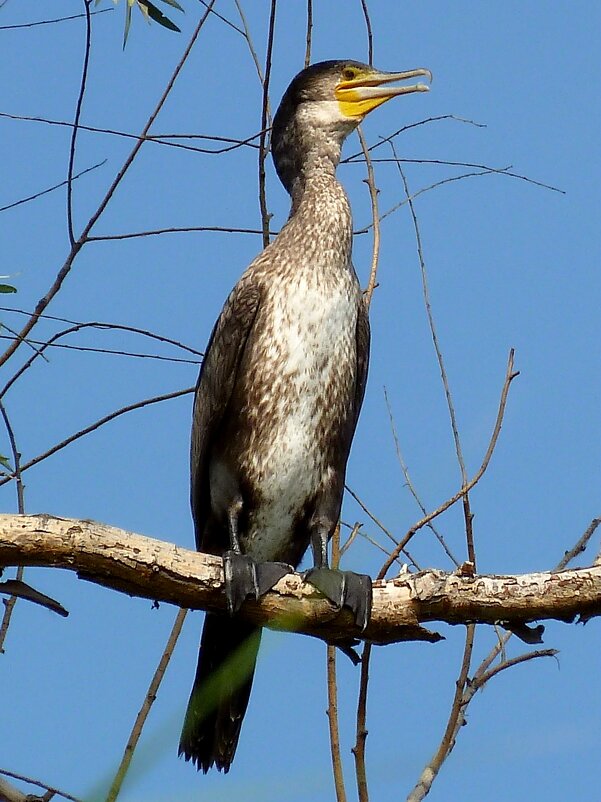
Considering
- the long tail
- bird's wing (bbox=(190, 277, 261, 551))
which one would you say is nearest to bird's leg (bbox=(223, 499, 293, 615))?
the long tail

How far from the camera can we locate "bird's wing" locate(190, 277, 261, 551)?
3.94 meters

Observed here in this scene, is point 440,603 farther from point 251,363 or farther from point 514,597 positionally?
point 251,363

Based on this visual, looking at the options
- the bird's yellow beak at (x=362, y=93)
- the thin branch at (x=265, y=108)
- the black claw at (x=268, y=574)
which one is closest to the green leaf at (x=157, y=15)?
the thin branch at (x=265, y=108)

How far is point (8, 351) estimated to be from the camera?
316cm

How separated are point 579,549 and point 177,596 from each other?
1098mm

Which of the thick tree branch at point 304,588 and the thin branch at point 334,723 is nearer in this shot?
the thick tree branch at point 304,588

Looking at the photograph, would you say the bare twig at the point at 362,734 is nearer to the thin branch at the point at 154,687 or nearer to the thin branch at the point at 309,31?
the thin branch at the point at 154,687

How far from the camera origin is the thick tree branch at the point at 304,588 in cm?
265

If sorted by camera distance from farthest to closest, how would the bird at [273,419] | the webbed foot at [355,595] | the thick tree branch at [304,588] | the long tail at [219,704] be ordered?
the bird at [273,419] → the long tail at [219,704] → the webbed foot at [355,595] → the thick tree branch at [304,588]

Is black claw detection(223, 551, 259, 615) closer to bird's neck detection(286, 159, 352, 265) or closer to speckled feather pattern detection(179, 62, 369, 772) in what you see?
speckled feather pattern detection(179, 62, 369, 772)

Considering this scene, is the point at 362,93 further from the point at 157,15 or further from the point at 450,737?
the point at 450,737

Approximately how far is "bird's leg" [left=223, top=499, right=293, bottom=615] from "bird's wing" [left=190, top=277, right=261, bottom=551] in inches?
31.8

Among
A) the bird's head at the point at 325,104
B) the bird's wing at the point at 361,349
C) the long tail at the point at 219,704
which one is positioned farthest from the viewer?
the bird's head at the point at 325,104

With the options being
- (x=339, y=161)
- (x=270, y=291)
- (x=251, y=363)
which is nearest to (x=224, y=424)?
(x=251, y=363)
